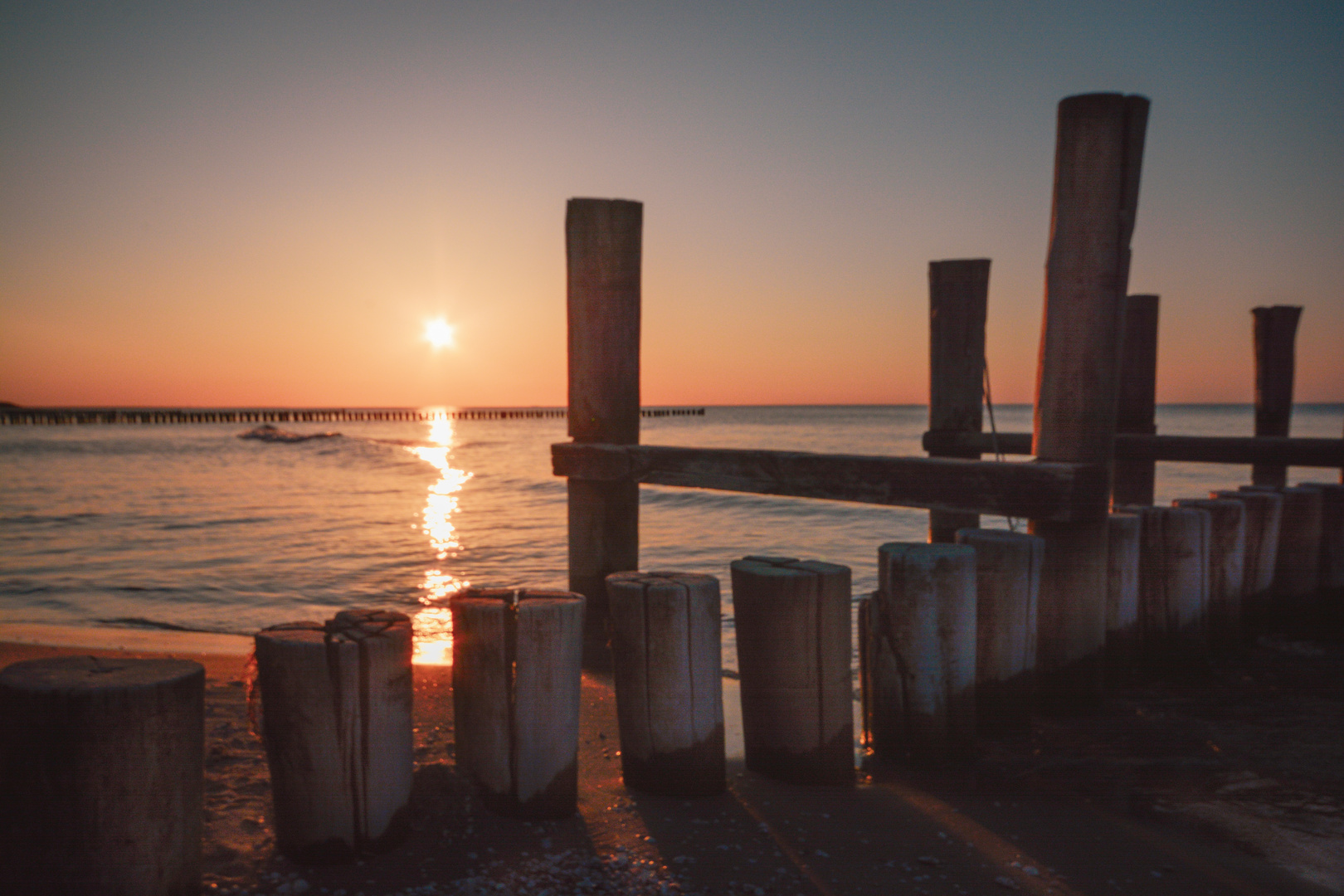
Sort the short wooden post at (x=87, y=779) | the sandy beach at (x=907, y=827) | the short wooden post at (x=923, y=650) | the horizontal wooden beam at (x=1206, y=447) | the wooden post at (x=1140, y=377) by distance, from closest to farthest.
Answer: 1. the short wooden post at (x=87, y=779)
2. the sandy beach at (x=907, y=827)
3. the short wooden post at (x=923, y=650)
4. the horizontal wooden beam at (x=1206, y=447)
5. the wooden post at (x=1140, y=377)

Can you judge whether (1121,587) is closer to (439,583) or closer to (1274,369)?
(1274,369)

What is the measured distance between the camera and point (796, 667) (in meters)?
3.35

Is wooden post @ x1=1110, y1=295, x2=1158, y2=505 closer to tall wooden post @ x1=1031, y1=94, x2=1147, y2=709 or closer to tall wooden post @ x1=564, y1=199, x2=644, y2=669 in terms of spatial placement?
tall wooden post @ x1=1031, y1=94, x2=1147, y2=709

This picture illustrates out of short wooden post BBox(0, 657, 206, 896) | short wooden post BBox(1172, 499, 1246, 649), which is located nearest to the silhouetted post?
short wooden post BBox(1172, 499, 1246, 649)

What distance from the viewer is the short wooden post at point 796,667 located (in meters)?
3.31

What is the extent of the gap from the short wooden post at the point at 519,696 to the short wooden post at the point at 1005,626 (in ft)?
6.62

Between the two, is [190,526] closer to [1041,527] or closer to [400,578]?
[400,578]

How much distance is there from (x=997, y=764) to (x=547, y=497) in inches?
824

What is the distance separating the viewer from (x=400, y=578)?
37.1ft

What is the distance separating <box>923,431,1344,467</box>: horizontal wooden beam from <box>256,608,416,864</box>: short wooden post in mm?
5312

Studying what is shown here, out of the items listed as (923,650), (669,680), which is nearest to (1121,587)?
(923,650)

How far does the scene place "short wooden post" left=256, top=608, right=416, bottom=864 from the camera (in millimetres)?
2543

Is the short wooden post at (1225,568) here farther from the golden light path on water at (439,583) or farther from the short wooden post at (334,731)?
the short wooden post at (334,731)

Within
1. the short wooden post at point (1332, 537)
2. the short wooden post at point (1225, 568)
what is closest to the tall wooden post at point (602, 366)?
the short wooden post at point (1225, 568)
